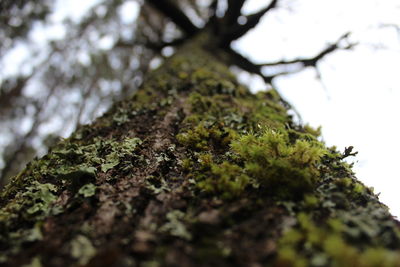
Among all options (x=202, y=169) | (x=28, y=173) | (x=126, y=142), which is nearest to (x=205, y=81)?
(x=126, y=142)

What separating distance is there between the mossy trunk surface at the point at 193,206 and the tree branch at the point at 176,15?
5.15 meters

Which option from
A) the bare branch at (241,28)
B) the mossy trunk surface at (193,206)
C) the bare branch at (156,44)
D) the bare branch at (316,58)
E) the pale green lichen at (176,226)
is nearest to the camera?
the mossy trunk surface at (193,206)

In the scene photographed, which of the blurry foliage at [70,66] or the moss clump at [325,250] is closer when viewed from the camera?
the moss clump at [325,250]

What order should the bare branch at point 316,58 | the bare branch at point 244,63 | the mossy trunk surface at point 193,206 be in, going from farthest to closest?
1. the bare branch at point 244,63
2. the bare branch at point 316,58
3. the mossy trunk surface at point 193,206

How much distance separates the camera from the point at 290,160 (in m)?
1.44

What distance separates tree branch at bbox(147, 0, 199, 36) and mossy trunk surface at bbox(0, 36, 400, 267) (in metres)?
5.15

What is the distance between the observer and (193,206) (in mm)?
1310

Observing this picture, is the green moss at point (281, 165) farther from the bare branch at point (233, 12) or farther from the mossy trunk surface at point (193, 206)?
the bare branch at point (233, 12)

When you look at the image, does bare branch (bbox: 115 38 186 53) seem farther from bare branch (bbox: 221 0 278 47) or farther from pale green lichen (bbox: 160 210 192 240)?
pale green lichen (bbox: 160 210 192 240)

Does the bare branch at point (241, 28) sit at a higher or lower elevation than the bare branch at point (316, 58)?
higher

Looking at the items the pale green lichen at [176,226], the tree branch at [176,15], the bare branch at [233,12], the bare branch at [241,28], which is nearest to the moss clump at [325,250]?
the pale green lichen at [176,226]

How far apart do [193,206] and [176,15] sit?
6.12 m

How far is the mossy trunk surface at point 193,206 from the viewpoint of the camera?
3.27ft

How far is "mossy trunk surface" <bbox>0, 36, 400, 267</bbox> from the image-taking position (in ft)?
3.27
